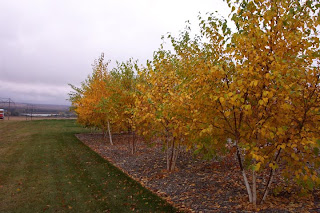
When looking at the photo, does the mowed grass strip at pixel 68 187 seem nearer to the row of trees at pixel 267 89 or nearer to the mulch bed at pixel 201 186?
the mulch bed at pixel 201 186

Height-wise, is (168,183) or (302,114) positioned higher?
(302,114)

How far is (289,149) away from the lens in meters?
4.18

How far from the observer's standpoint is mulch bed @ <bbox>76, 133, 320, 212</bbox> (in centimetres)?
492

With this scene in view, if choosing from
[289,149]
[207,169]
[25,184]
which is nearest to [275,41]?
[289,149]

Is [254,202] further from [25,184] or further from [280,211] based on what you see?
[25,184]

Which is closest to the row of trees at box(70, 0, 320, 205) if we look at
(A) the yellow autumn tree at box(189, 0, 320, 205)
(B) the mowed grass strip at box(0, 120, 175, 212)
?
(A) the yellow autumn tree at box(189, 0, 320, 205)

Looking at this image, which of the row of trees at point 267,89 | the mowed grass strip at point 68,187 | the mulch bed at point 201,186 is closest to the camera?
the row of trees at point 267,89

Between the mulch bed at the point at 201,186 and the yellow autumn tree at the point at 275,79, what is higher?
the yellow autumn tree at the point at 275,79

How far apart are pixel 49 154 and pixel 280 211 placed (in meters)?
10.9

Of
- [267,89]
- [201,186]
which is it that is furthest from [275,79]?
[201,186]

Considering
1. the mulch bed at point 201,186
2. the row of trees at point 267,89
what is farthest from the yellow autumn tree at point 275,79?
the mulch bed at point 201,186

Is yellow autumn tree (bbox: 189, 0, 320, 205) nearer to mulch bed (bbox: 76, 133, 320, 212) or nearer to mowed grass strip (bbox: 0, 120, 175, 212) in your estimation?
mulch bed (bbox: 76, 133, 320, 212)

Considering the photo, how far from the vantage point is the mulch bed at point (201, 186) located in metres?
4.92

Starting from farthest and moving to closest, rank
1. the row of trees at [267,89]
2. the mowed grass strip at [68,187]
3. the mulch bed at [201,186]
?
the mowed grass strip at [68,187] < the mulch bed at [201,186] < the row of trees at [267,89]
